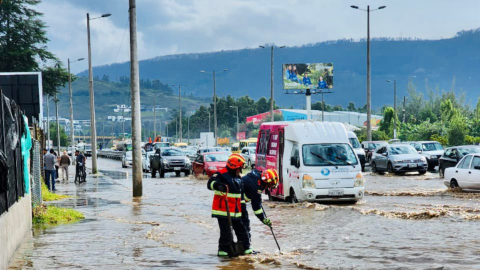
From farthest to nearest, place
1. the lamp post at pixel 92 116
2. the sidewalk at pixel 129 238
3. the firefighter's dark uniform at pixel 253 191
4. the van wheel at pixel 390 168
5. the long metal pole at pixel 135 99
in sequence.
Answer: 1. the lamp post at pixel 92 116
2. the van wheel at pixel 390 168
3. the long metal pole at pixel 135 99
4. the sidewalk at pixel 129 238
5. the firefighter's dark uniform at pixel 253 191

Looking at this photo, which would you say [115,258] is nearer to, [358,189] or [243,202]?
[243,202]

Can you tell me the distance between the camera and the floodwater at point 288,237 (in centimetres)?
1248

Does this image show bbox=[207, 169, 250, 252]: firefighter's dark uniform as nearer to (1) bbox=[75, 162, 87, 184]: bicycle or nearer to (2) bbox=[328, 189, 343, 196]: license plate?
(2) bbox=[328, 189, 343, 196]: license plate

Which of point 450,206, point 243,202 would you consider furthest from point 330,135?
point 243,202

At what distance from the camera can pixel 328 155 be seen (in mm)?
22391

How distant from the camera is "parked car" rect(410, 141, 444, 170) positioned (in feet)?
142

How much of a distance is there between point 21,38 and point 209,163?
1213 inches

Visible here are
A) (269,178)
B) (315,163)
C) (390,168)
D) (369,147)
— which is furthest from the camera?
(369,147)

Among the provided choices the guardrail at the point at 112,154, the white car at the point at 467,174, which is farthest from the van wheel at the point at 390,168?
the guardrail at the point at 112,154

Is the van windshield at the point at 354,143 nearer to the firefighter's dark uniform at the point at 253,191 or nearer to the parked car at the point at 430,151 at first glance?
the parked car at the point at 430,151

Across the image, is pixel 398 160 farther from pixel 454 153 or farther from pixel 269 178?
pixel 269 178

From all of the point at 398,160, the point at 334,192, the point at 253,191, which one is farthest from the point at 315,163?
the point at 398,160

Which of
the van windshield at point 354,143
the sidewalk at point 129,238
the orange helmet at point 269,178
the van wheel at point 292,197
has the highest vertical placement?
the orange helmet at point 269,178

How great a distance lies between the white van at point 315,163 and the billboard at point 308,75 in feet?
224
